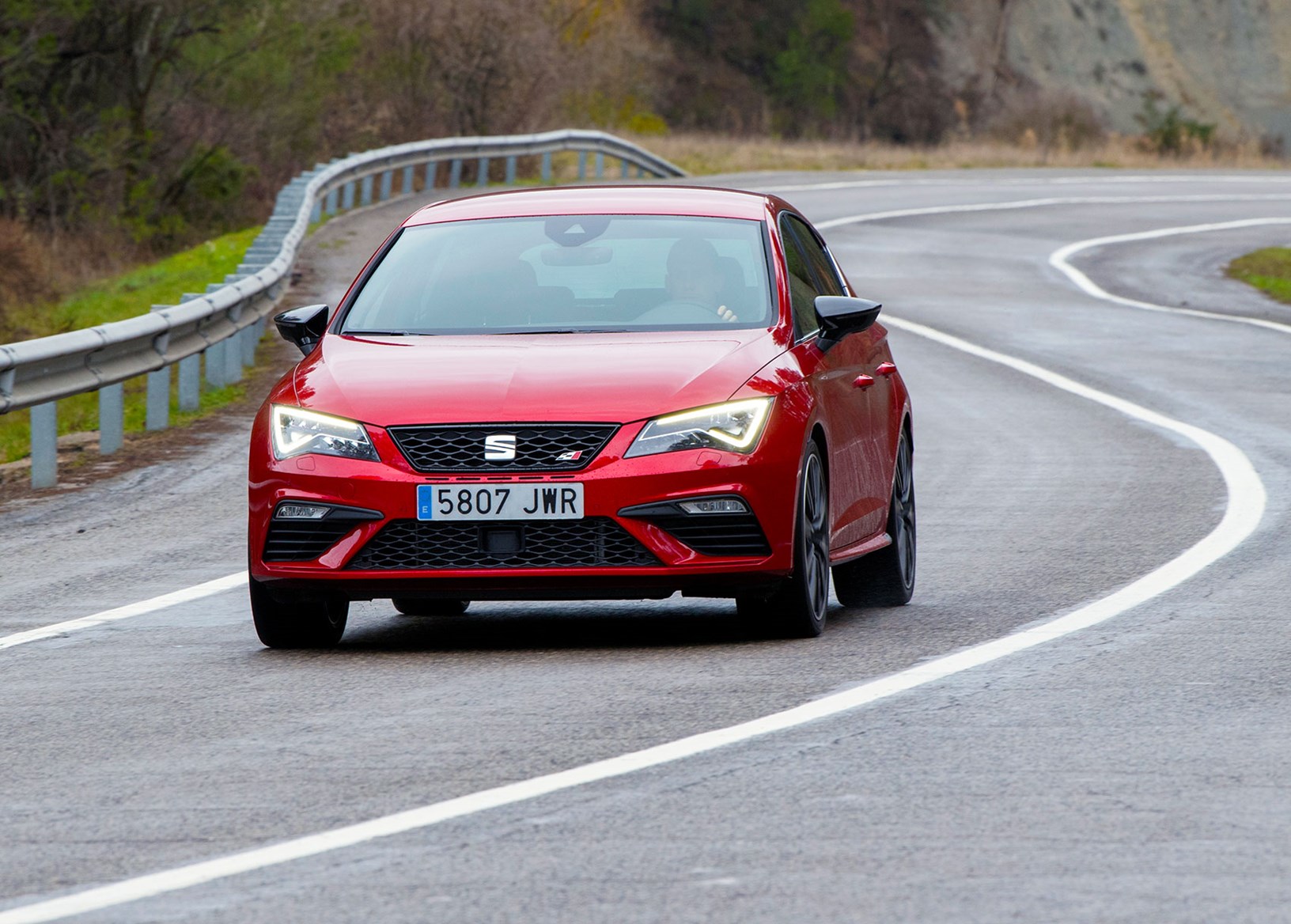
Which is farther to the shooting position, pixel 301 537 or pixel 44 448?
pixel 44 448

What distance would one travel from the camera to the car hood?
8.06 m

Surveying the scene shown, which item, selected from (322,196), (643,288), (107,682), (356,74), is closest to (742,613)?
(643,288)

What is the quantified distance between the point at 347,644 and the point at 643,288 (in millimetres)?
1698

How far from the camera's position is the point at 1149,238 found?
117 feet

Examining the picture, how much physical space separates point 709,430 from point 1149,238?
93.6 ft

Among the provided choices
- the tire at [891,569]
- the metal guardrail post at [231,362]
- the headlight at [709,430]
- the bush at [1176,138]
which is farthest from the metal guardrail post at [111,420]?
the bush at [1176,138]

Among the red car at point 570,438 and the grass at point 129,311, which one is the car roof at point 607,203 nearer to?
the red car at point 570,438

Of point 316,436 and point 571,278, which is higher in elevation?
point 571,278

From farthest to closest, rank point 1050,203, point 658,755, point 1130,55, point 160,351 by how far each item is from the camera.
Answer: point 1130,55
point 1050,203
point 160,351
point 658,755

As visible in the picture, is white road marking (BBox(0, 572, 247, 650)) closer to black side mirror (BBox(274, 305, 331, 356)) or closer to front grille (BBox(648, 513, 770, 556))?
black side mirror (BBox(274, 305, 331, 356))

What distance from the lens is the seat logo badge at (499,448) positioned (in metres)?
7.98

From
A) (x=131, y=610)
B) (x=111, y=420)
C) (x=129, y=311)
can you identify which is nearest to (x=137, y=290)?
(x=129, y=311)

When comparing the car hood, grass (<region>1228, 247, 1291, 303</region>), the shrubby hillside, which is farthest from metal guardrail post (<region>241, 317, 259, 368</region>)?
grass (<region>1228, 247, 1291, 303</region>)

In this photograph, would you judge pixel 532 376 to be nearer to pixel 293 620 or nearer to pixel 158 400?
pixel 293 620
